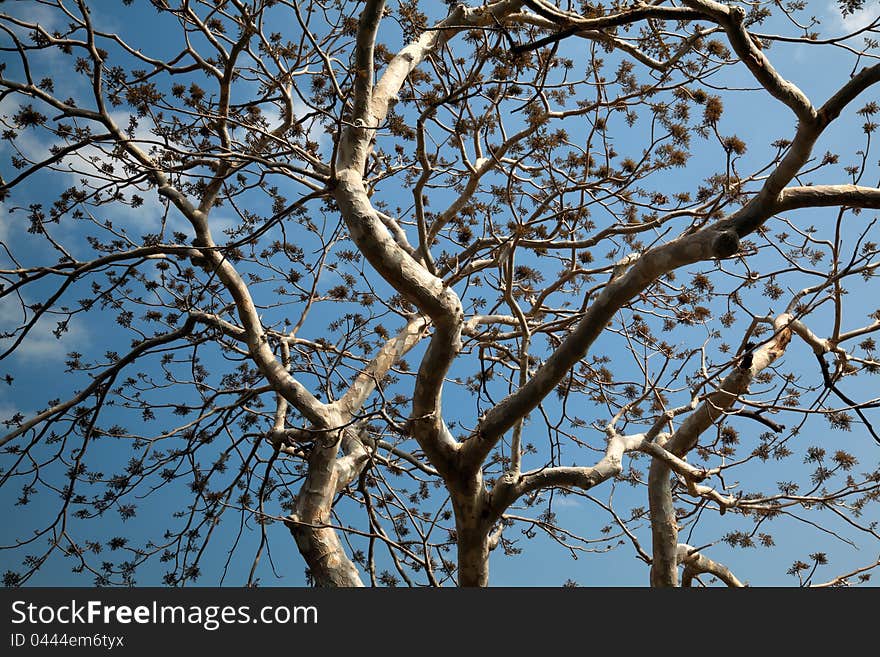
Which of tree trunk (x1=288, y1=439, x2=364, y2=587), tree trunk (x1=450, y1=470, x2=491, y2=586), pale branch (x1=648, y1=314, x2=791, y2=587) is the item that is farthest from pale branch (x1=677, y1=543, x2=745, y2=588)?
tree trunk (x1=288, y1=439, x2=364, y2=587)

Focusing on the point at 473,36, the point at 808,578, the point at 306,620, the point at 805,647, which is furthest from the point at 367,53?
the point at 808,578

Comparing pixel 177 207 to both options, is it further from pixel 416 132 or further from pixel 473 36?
pixel 473 36

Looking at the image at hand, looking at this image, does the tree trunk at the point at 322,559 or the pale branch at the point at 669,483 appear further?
the pale branch at the point at 669,483

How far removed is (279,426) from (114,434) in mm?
1234

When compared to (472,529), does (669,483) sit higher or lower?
higher

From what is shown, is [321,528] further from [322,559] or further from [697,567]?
[697,567]

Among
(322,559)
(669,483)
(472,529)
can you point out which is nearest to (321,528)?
(322,559)

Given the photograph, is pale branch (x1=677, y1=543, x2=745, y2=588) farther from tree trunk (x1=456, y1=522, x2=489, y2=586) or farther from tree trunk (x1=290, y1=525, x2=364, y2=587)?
tree trunk (x1=290, y1=525, x2=364, y2=587)

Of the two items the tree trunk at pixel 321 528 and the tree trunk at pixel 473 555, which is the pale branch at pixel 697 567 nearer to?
the tree trunk at pixel 473 555

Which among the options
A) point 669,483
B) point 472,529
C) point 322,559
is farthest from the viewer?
point 669,483

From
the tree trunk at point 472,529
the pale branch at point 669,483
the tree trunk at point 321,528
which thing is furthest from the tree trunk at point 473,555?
the pale branch at point 669,483

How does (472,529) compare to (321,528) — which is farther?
(321,528)

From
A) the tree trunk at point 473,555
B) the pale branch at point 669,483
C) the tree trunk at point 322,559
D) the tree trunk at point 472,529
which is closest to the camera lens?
the tree trunk at point 472,529

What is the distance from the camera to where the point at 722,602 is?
11.2ft
